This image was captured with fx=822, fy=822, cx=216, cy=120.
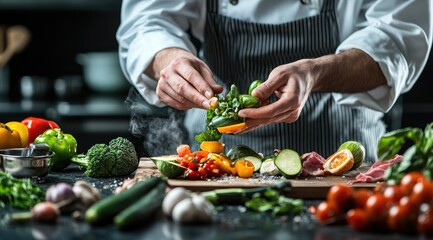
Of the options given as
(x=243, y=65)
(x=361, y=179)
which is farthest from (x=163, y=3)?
(x=361, y=179)

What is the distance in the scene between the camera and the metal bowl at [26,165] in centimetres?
254

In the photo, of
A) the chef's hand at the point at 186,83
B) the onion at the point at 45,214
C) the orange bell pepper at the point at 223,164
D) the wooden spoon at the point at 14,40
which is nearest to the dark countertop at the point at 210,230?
the onion at the point at 45,214

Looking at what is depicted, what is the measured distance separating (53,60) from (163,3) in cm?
277

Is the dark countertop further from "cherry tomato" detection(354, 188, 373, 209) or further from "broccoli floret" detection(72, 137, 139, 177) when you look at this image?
"broccoli floret" detection(72, 137, 139, 177)

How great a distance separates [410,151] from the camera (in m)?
2.15

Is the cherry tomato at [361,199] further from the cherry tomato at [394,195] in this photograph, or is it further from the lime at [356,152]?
the lime at [356,152]

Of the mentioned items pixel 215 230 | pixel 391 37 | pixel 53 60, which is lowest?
pixel 53 60

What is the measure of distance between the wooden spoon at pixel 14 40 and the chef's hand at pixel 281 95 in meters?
3.28

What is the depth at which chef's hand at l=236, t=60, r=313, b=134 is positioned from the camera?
105 inches

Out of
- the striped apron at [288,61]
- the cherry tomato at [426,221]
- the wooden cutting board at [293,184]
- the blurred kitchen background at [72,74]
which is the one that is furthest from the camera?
the blurred kitchen background at [72,74]

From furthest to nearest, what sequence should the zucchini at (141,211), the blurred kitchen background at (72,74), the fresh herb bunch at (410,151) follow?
the blurred kitchen background at (72,74)
the fresh herb bunch at (410,151)
the zucchini at (141,211)

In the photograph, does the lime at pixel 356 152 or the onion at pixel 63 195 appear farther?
the lime at pixel 356 152

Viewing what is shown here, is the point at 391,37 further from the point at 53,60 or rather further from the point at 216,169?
the point at 53,60

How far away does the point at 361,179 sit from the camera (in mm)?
2557
